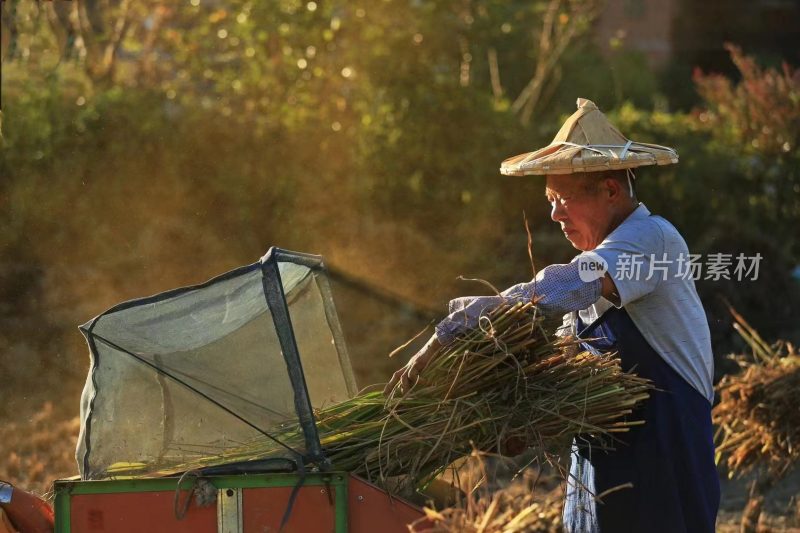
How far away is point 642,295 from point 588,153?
20.2 inches

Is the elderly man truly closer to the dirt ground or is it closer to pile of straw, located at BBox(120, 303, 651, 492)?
pile of straw, located at BBox(120, 303, 651, 492)

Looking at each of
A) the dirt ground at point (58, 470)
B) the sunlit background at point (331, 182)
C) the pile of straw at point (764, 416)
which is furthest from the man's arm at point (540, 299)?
the sunlit background at point (331, 182)

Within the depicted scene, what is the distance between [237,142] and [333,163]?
83 centimetres

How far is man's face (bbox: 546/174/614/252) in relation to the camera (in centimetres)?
365

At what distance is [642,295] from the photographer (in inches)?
134

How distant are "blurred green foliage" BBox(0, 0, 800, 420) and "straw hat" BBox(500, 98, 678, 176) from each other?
18.0 feet

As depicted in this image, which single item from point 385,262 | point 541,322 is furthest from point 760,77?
point 541,322

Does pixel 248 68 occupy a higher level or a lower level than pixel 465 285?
higher

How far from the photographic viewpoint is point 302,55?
10086 mm

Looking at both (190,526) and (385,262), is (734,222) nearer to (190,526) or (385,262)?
(385,262)

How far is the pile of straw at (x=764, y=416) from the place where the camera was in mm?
5473

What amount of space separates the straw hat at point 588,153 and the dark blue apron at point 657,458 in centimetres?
46

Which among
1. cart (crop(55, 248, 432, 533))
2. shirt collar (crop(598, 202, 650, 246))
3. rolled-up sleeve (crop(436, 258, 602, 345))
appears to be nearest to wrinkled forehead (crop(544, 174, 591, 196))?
shirt collar (crop(598, 202, 650, 246))

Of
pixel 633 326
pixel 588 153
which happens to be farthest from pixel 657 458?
pixel 588 153
